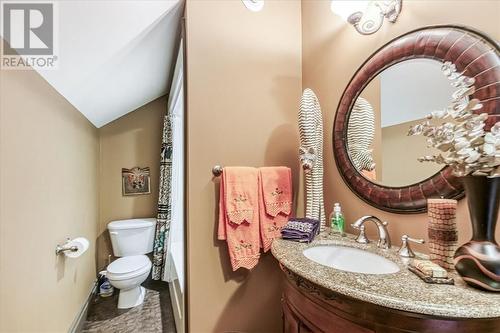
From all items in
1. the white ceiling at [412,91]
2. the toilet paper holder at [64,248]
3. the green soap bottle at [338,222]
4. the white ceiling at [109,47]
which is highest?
the white ceiling at [109,47]

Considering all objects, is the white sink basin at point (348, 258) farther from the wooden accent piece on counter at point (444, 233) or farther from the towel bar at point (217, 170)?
the towel bar at point (217, 170)

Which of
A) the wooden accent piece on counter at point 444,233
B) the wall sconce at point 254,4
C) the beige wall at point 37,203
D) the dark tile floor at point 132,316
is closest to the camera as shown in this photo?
the wooden accent piece on counter at point 444,233

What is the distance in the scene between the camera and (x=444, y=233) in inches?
30.8

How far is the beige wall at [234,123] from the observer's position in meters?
1.36

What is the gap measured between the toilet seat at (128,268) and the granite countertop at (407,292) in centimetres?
184

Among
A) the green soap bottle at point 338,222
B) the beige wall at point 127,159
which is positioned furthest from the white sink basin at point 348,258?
the beige wall at point 127,159

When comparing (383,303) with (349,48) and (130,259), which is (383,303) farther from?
(130,259)

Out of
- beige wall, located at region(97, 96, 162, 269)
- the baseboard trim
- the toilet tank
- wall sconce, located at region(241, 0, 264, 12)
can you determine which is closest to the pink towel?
wall sconce, located at region(241, 0, 264, 12)

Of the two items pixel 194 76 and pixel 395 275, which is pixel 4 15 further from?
pixel 395 275

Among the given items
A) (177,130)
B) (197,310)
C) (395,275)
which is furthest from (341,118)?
(177,130)

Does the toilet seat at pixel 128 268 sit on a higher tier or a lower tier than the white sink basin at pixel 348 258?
lower

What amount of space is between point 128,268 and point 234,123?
1741 millimetres

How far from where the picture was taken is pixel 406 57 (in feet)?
3.32

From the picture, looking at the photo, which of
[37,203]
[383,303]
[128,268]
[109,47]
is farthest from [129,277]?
[383,303]
